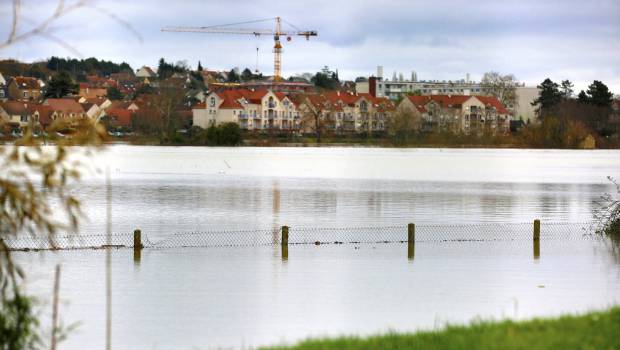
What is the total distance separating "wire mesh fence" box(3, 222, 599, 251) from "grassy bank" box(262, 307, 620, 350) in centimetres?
1637

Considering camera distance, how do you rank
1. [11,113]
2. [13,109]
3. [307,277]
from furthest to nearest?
[13,109], [11,113], [307,277]

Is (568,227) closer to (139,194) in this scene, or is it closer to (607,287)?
(607,287)

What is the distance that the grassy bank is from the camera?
42.1 ft

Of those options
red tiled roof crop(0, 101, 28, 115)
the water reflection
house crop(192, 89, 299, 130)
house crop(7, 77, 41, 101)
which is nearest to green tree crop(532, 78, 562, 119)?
house crop(192, 89, 299, 130)

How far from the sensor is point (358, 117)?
187250mm

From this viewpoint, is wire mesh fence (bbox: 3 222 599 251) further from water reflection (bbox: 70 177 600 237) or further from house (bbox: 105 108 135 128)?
house (bbox: 105 108 135 128)

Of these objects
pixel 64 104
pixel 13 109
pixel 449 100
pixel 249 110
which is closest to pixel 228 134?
pixel 249 110

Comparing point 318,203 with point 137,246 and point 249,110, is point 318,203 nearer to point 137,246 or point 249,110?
point 137,246

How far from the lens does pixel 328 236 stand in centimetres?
3412

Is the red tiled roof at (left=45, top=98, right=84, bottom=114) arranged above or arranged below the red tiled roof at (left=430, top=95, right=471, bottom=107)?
below

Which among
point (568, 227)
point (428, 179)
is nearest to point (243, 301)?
point (568, 227)

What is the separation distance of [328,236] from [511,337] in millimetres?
21135

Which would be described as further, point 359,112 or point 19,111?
point 359,112

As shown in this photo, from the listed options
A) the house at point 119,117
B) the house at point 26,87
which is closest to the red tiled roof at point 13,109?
the house at point 26,87
